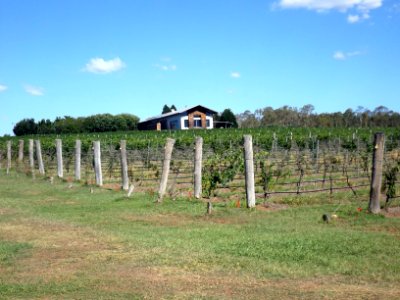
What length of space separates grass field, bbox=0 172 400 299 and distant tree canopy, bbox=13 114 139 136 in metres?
60.1

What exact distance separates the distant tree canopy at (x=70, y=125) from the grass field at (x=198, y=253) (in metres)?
60.1

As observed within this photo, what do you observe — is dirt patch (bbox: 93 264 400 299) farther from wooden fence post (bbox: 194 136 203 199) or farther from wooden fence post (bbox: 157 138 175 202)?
wooden fence post (bbox: 194 136 203 199)

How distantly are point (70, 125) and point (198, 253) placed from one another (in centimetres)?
6689

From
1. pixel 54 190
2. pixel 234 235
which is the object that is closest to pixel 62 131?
pixel 54 190

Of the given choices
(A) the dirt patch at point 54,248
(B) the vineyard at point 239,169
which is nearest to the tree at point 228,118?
(B) the vineyard at point 239,169

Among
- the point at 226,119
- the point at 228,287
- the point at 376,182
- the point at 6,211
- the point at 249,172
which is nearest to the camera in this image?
the point at 228,287

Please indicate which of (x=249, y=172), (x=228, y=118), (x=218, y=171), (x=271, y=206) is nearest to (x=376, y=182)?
(x=271, y=206)

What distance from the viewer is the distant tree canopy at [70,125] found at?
70.0 metres

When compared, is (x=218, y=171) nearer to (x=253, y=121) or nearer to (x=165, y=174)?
(x=165, y=174)

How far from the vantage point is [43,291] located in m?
5.52

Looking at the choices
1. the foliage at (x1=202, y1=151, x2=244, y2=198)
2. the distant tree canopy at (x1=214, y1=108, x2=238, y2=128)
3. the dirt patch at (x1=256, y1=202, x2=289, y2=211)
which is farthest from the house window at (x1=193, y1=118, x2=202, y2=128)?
the dirt patch at (x1=256, y1=202, x2=289, y2=211)

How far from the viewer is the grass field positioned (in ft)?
17.9

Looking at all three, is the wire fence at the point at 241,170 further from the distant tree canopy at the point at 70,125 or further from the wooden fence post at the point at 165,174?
the distant tree canopy at the point at 70,125

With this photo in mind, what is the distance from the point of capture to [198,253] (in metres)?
7.13
